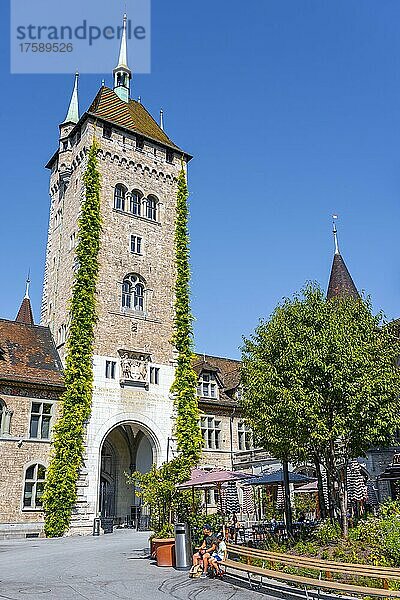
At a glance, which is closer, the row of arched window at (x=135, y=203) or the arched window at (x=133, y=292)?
the arched window at (x=133, y=292)

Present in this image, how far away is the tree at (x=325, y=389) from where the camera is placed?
18.9m

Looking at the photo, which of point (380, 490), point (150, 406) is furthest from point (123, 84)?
point (380, 490)

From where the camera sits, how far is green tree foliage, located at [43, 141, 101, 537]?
28.1m

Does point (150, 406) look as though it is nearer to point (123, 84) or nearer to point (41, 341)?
point (41, 341)

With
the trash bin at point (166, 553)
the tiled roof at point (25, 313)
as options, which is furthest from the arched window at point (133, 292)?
the tiled roof at point (25, 313)

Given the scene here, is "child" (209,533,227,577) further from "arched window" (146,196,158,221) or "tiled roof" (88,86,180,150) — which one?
"tiled roof" (88,86,180,150)

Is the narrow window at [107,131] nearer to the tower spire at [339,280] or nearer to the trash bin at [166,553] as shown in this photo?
the tower spire at [339,280]

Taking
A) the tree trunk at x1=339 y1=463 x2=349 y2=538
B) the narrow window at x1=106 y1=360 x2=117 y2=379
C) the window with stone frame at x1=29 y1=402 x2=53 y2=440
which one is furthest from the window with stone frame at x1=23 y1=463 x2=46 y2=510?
the tree trunk at x1=339 y1=463 x2=349 y2=538

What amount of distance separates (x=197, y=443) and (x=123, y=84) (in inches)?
1095

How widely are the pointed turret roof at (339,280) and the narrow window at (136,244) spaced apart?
12793 mm

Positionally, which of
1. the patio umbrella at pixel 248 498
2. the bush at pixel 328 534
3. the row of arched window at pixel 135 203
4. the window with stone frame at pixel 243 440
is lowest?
the bush at pixel 328 534

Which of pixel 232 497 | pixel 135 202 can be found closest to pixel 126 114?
pixel 135 202

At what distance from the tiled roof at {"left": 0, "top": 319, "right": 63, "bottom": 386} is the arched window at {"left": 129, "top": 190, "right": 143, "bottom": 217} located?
920 cm

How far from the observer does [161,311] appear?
35219mm
